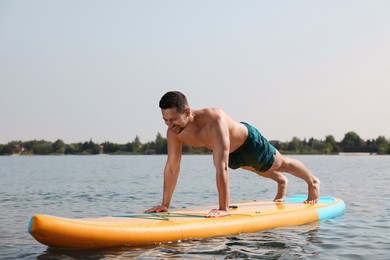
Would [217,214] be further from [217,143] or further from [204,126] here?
[204,126]

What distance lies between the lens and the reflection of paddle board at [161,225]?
499 cm

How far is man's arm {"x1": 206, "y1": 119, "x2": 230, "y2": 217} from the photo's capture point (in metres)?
6.09

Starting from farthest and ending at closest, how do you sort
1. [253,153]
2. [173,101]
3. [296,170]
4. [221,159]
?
[296,170] → [253,153] → [221,159] → [173,101]

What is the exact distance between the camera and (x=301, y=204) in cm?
800

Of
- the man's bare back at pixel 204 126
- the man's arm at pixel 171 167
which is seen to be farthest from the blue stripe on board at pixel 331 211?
the man's arm at pixel 171 167

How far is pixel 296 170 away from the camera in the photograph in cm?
770

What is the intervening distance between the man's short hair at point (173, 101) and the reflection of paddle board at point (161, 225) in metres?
1.32

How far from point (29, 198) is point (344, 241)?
909cm

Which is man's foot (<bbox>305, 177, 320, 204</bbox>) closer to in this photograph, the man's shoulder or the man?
the man

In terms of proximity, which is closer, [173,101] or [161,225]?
[161,225]

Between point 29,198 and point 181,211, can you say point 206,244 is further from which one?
point 29,198

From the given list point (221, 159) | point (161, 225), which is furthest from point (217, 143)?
point (161, 225)

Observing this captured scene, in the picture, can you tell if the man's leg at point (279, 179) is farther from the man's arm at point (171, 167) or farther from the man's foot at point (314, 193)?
the man's arm at point (171, 167)

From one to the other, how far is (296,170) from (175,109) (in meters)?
2.66
